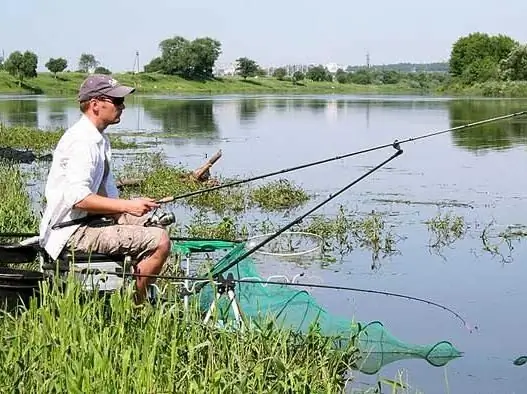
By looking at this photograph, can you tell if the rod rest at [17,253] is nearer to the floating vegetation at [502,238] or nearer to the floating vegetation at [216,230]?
the floating vegetation at [216,230]

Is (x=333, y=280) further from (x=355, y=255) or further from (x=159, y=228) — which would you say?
(x=159, y=228)

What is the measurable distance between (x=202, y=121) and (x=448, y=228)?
1154 inches

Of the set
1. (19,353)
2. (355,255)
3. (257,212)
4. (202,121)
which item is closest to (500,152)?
(257,212)

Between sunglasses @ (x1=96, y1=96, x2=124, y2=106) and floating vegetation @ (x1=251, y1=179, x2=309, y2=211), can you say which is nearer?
sunglasses @ (x1=96, y1=96, x2=124, y2=106)

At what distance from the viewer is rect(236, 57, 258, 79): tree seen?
137 metres

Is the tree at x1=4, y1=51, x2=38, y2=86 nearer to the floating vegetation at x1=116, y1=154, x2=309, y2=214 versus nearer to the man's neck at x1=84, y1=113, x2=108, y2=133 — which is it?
the floating vegetation at x1=116, y1=154, x2=309, y2=214

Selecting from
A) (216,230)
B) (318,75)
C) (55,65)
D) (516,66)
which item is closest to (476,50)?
(318,75)

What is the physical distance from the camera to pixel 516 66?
8369 centimetres

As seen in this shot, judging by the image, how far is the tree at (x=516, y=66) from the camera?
8210 centimetres

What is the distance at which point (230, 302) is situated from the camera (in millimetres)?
5457

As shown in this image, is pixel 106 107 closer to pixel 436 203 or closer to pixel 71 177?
pixel 71 177

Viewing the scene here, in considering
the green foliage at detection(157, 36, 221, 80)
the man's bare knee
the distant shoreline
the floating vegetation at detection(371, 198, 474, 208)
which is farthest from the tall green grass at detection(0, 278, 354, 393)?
the green foliage at detection(157, 36, 221, 80)

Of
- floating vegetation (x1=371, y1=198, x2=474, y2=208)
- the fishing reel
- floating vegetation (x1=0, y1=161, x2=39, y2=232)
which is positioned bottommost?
floating vegetation (x1=371, y1=198, x2=474, y2=208)

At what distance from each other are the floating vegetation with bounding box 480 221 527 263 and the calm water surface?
3.7 inches
